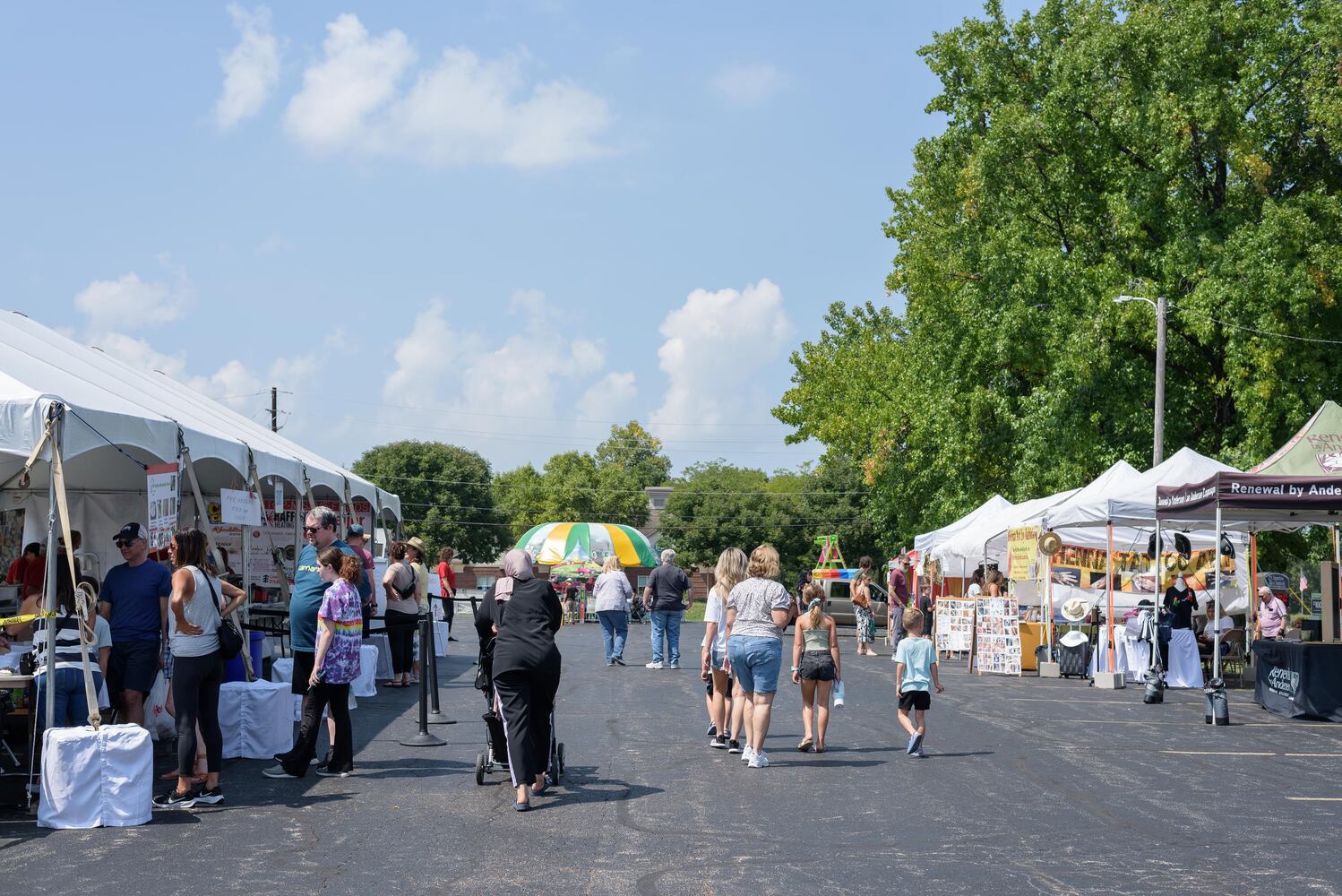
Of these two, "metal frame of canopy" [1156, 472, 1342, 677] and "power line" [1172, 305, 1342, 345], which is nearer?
"metal frame of canopy" [1156, 472, 1342, 677]

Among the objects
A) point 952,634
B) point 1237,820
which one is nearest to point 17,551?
point 1237,820

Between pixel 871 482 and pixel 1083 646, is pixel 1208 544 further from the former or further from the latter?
pixel 871 482

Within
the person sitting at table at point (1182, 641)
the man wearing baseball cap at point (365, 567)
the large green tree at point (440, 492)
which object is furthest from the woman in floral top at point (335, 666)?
the large green tree at point (440, 492)

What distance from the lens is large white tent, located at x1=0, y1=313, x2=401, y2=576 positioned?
9547 millimetres

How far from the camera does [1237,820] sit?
346 inches

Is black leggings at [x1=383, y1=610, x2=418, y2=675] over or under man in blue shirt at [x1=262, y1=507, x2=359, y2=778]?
under

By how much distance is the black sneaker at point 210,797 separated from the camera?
8.95 metres

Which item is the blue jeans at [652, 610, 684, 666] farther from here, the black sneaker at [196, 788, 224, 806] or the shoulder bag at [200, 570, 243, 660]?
the black sneaker at [196, 788, 224, 806]

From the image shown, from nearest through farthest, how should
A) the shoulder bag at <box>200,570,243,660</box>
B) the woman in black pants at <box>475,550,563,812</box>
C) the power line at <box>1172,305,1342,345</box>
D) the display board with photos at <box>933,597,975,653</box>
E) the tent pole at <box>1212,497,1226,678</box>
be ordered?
the woman in black pants at <box>475,550,563,812</box> → the shoulder bag at <box>200,570,243,660</box> → the tent pole at <box>1212,497,1226,678</box> → the display board with photos at <box>933,597,975,653</box> → the power line at <box>1172,305,1342,345</box>

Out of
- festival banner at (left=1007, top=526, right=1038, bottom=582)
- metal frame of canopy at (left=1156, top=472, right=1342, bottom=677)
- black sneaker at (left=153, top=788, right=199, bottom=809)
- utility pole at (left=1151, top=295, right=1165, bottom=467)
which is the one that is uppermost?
utility pole at (left=1151, top=295, right=1165, bottom=467)

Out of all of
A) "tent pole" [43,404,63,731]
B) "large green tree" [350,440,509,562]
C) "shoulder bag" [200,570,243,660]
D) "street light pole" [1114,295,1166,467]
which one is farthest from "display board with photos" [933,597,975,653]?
"large green tree" [350,440,509,562]

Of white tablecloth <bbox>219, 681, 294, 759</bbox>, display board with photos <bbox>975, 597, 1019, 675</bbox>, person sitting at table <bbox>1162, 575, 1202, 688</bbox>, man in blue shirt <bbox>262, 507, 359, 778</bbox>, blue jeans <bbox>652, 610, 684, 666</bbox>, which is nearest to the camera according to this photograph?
man in blue shirt <bbox>262, 507, 359, 778</bbox>

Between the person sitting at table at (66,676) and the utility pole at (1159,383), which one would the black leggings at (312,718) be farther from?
the utility pole at (1159,383)

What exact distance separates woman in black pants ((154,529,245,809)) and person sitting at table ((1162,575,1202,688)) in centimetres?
1510
